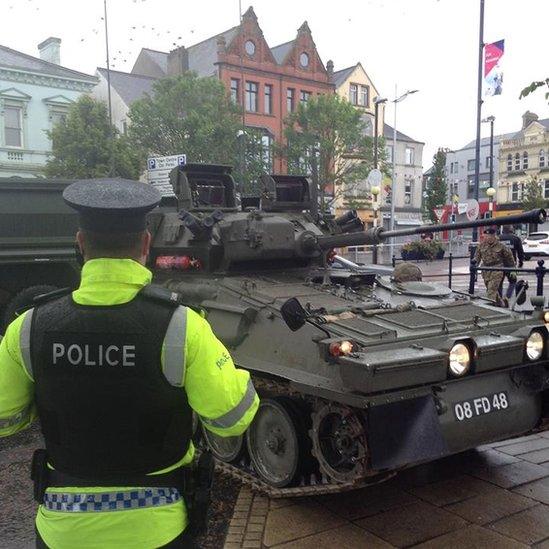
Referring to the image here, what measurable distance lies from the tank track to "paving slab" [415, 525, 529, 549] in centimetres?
50

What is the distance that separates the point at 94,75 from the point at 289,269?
31.4 meters

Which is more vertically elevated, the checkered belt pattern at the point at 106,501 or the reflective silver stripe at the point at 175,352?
the reflective silver stripe at the point at 175,352

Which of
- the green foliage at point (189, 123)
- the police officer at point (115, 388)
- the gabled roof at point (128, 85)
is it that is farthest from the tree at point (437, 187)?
the police officer at point (115, 388)

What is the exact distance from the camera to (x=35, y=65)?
32.3 metres

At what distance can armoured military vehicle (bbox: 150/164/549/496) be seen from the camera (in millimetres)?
4207

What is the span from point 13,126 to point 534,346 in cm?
3059

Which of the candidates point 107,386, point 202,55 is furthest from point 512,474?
point 202,55

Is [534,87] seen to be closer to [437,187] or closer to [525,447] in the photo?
[525,447]

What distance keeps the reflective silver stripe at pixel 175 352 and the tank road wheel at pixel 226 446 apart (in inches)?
125

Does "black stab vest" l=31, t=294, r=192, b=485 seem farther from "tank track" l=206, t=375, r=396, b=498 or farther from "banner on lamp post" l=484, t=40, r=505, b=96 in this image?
"banner on lamp post" l=484, t=40, r=505, b=96

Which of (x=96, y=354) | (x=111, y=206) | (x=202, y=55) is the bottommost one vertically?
(x=96, y=354)

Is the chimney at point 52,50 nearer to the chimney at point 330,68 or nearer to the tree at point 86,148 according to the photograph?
the tree at point 86,148

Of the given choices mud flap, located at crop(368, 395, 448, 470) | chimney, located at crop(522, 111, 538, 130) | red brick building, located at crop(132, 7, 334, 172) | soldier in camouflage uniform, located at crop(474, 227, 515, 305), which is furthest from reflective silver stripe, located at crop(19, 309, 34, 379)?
chimney, located at crop(522, 111, 538, 130)

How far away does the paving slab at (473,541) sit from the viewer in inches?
163
